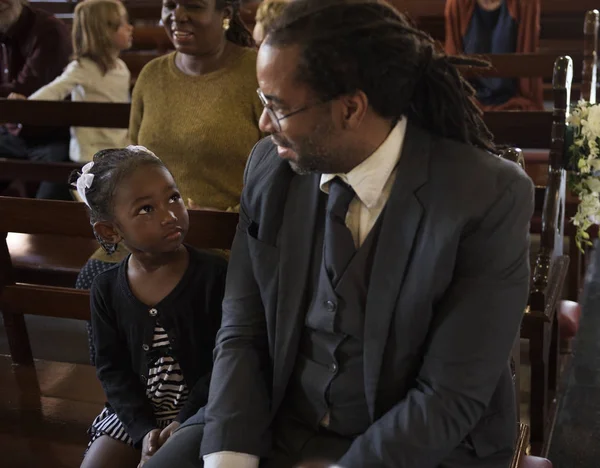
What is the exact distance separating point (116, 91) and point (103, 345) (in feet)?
9.07

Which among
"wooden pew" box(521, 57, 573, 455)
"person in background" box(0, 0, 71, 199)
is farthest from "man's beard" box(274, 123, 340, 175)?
"person in background" box(0, 0, 71, 199)

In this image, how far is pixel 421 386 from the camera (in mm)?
1472

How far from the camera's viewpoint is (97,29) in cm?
420

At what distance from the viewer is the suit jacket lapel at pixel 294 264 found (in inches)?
61.7

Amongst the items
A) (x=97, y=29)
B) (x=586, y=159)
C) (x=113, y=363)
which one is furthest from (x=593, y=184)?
(x=97, y=29)

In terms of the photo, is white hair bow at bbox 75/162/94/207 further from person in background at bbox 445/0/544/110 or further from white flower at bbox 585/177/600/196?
person in background at bbox 445/0/544/110

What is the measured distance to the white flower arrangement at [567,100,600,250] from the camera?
2719mm

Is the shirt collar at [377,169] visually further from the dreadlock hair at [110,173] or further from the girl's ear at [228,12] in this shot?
the girl's ear at [228,12]

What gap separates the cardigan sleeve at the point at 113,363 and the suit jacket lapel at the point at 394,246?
69 cm

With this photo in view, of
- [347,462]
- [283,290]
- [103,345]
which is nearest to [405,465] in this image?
[347,462]

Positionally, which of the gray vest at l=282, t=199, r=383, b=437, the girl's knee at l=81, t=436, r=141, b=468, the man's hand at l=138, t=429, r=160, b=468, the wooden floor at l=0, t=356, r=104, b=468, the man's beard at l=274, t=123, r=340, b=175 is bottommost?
the wooden floor at l=0, t=356, r=104, b=468

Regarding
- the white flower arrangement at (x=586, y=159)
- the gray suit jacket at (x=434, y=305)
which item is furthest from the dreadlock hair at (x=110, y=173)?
the white flower arrangement at (x=586, y=159)

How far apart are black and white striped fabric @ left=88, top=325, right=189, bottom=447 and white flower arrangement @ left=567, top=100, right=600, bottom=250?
164cm

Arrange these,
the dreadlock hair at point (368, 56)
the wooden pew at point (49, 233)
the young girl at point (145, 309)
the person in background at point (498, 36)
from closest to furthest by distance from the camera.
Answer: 1. the dreadlock hair at point (368, 56)
2. the young girl at point (145, 309)
3. the wooden pew at point (49, 233)
4. the person in background at point (498, 36)
